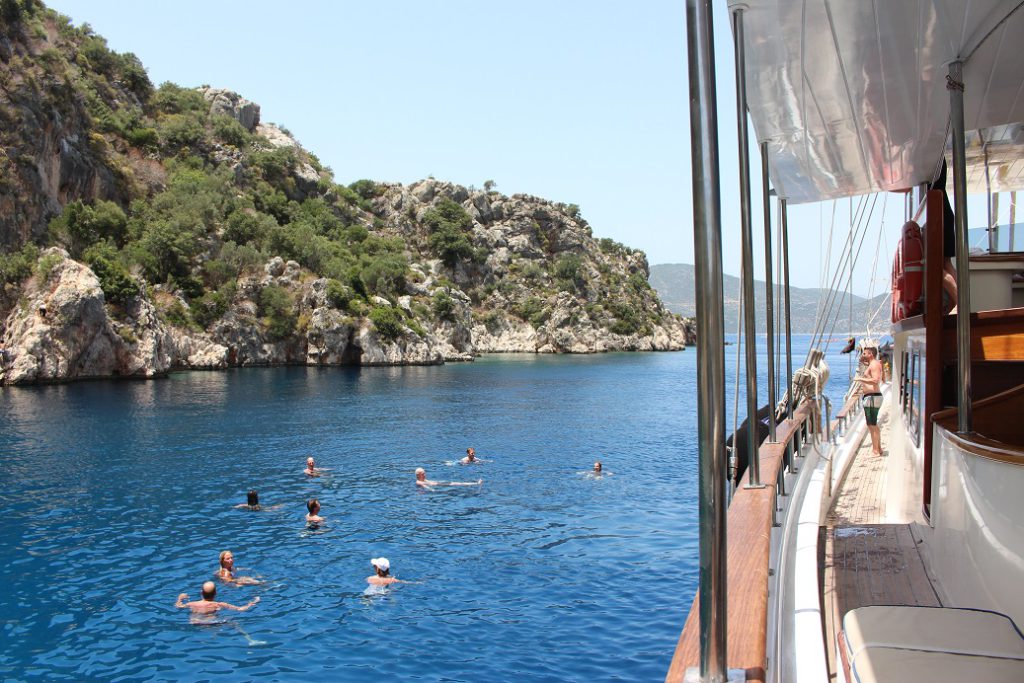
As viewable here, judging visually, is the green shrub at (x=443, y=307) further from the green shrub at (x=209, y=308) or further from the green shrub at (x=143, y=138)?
the green shrub at (x=143, y=138)

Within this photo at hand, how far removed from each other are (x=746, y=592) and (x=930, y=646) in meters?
0.52

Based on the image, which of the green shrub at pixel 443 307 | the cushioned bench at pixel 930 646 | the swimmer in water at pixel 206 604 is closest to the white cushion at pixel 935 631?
the cushioned bench at pixel 930 646

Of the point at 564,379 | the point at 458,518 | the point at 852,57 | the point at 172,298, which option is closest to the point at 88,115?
the point at 172,298

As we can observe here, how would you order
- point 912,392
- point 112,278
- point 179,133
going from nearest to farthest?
point 912,392
point 112,278
point 179,133

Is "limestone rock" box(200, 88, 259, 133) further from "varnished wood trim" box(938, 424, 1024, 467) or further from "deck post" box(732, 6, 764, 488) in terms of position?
"varnished wood trim" box(938, 424, 1024, 467)

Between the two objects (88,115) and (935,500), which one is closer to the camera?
(935,500)

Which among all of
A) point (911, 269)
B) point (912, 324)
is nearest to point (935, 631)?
point (912, 324)

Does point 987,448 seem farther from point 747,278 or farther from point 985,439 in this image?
point 747,278

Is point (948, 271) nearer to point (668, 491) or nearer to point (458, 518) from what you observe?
point (458, 518)

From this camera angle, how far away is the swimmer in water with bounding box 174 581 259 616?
32.4ft

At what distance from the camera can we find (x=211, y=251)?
197 ft

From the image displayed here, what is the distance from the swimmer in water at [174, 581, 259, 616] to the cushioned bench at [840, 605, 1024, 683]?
30.7ft

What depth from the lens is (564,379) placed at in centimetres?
5400

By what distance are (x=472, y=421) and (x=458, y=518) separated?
15.2m
